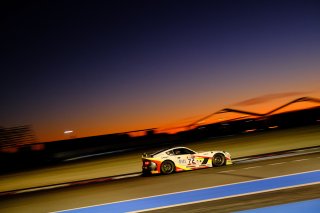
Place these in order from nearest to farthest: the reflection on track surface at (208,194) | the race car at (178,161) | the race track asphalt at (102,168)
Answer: the reflection on track surface at (208,194), the race car at (178,161), the race track asphalt at (102,168)

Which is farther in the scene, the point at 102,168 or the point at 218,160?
the point at 102,168

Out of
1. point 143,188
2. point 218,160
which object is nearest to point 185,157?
point 218,160

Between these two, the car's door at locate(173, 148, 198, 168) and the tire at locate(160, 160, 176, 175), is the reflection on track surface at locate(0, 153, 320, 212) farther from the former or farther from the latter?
the car's door at locate(173, 148, 198, 168)

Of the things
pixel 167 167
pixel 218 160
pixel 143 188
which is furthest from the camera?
pixel 218 160

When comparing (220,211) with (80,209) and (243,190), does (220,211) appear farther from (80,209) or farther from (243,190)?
(80,209)

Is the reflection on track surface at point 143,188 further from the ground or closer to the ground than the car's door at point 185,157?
closer to the ground

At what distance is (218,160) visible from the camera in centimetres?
1630

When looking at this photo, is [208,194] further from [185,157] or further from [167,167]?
[185,157]

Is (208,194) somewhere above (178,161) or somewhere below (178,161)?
below

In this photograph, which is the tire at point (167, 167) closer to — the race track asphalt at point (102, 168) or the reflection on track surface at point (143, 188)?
the reflection on track surface at point (143, 188)

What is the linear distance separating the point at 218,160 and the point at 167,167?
223cm

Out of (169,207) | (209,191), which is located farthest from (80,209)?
(209,191)

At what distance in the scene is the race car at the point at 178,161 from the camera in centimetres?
1537

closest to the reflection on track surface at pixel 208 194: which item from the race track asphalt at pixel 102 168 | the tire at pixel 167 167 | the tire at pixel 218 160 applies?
the tire at pixel 167 167
